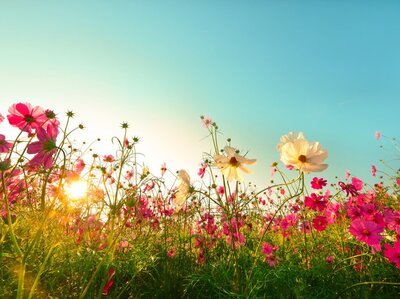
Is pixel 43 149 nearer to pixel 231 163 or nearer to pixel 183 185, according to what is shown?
pixel 183 185

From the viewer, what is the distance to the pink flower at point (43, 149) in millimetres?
1283

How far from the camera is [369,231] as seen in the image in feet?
5.89

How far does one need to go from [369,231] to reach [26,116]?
6.35ft

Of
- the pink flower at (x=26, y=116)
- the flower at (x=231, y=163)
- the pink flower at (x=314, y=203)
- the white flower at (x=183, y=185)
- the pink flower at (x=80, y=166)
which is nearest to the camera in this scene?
the pink flower at (x=26, y=116)

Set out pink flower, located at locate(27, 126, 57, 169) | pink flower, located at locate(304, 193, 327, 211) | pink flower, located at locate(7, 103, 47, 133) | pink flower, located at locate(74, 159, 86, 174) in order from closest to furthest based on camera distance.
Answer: pink flower, located at locate(27, 126, 57, 169) → pink flower, located at locate(7, 103, 47, 133) → pink flower, located at locate(304, 193, 327, 211) → pink flower, located at locate(74, 159, 86, 174)

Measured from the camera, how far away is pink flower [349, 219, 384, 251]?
1776 mm

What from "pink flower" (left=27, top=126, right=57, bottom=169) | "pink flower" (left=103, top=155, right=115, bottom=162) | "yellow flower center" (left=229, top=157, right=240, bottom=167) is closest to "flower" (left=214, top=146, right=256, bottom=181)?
"yellow flower center" (left=229, top=157, right=240, bottom=167)

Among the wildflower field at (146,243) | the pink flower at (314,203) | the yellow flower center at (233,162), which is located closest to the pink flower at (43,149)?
the wildflower field at (146,243)

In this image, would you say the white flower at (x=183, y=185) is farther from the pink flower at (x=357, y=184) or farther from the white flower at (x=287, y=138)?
the pink flower at (x=357, y=184)

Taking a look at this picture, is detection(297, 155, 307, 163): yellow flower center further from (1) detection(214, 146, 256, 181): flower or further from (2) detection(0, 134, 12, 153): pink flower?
(2) detection(0, 134, 12, 153): pink flower

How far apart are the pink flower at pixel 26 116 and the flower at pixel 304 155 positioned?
114 centimetres

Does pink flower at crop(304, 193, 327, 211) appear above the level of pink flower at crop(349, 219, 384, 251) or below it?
above

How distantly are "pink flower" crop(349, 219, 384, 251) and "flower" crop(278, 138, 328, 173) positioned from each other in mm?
688

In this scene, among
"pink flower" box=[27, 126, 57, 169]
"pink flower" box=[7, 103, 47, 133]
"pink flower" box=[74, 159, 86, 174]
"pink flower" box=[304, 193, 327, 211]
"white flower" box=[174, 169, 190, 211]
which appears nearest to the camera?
"pink flower" box=[27, 126, 57, 169]
